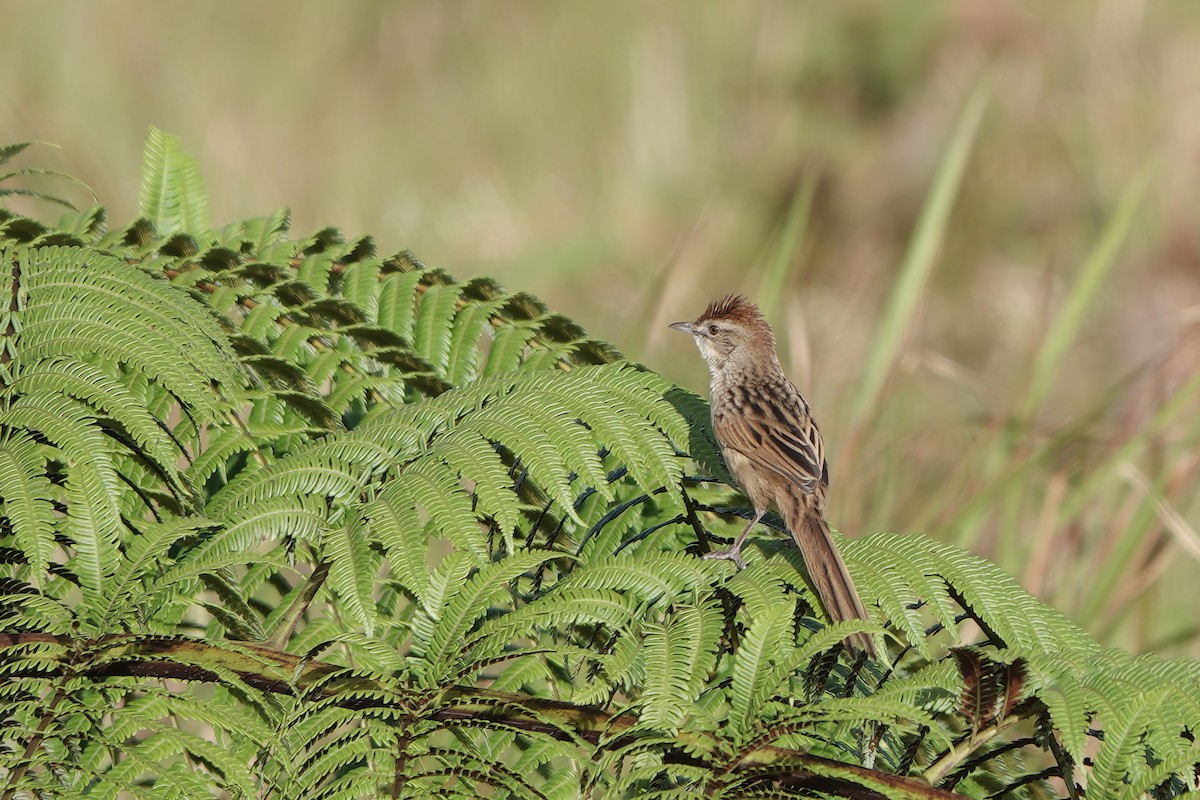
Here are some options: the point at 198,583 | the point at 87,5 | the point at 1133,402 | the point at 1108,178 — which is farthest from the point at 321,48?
the point at 198,583

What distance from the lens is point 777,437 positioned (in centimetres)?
414

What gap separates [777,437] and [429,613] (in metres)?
1.83

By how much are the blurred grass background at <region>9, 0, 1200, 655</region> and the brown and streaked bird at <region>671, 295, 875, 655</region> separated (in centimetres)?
243

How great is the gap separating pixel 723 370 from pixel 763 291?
110 centimetres

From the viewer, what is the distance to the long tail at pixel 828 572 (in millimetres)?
2902

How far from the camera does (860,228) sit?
1096 cm

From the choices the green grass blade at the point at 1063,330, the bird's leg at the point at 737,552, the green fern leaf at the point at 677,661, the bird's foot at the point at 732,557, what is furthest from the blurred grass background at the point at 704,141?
Answer: the green fern leaf at the point at 677,661

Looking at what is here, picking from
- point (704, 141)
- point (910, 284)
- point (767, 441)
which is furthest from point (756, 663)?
point (704, 141)

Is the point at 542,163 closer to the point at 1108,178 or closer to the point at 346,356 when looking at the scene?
the point at 1108,178

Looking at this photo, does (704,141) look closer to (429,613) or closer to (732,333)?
(732,333)

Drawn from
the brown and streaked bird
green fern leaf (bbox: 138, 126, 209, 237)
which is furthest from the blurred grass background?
green fern leaf (bbox: 138, 126, 209, 237)

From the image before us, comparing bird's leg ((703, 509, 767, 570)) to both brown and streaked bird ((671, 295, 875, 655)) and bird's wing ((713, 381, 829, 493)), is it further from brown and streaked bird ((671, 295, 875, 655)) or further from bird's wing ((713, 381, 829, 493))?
bird's wing ((713, 381, 829, 493))

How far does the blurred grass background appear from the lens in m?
9.34

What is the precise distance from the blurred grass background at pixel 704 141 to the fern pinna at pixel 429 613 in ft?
14.8
